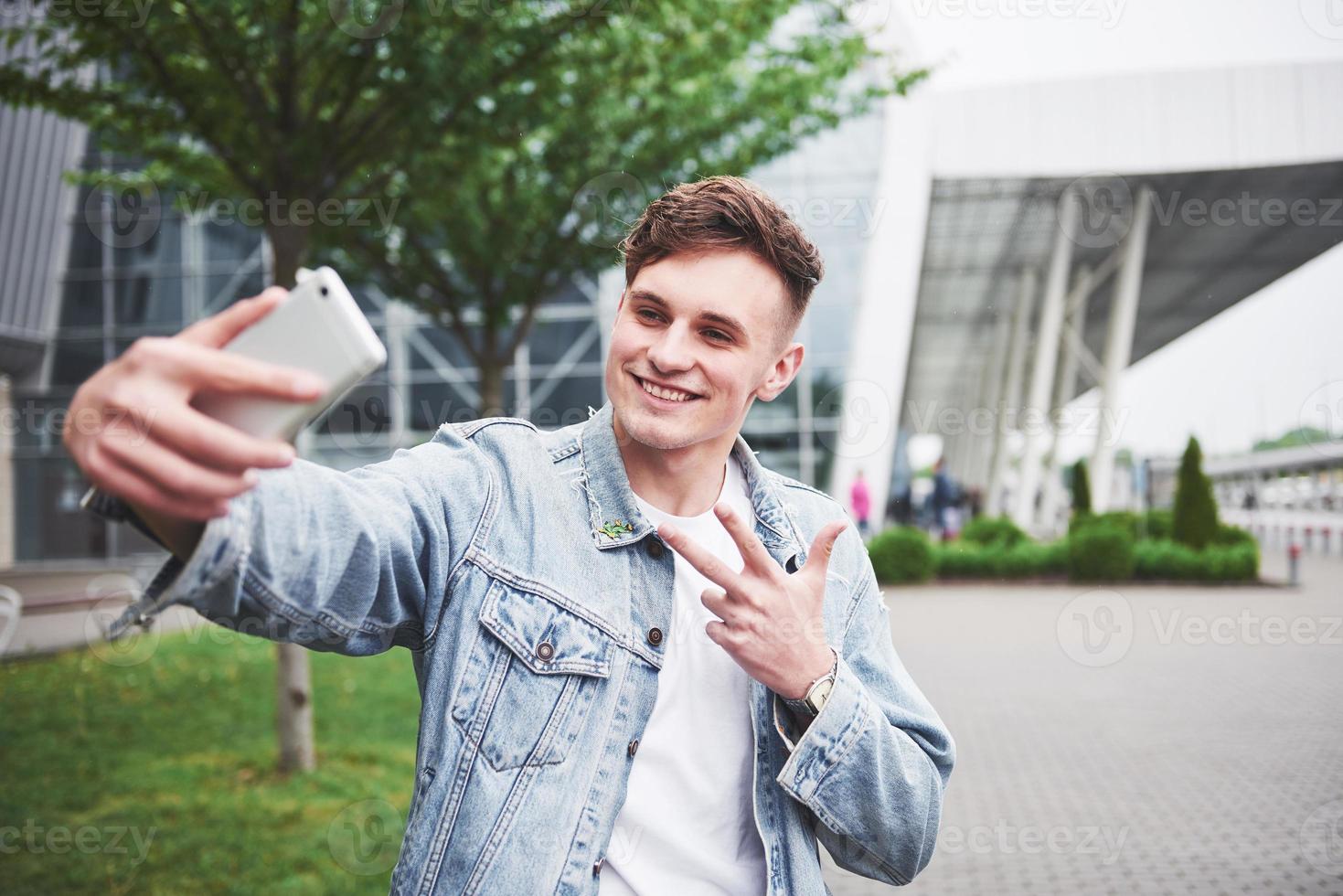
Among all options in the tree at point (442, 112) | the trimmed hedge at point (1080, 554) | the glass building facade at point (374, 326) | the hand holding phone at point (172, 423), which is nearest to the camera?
the hand holding phone at point (172, 423)

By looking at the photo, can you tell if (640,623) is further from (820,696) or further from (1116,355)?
(1116,355)

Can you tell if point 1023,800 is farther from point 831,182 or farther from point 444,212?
point 831,182

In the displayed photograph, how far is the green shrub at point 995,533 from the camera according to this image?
16.6 meters

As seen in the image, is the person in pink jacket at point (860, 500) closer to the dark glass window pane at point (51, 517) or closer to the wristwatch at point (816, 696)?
→ the wristwatch at point (816, 696)

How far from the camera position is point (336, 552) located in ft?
4.22

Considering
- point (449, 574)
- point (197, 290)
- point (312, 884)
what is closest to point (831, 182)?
point (197, 290)

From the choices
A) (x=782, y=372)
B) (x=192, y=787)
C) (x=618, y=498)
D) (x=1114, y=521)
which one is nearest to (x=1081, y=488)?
(x=1114, y=521)

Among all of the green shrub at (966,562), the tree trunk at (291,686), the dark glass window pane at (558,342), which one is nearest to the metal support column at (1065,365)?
the green shrub at (966,562)

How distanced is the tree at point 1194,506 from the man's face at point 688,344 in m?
14.8

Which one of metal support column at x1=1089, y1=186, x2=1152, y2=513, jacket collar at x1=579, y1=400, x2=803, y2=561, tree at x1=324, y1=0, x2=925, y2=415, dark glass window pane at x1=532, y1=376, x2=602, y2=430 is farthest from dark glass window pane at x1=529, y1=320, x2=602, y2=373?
jacket collar at x1=579, y1=400, x2=803, y2=561

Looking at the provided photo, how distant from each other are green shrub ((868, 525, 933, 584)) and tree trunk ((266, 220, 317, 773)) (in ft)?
36.9

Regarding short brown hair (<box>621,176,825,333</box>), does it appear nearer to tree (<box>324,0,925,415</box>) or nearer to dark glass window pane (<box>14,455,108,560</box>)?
tree (<box>324,0,925,415</box>)

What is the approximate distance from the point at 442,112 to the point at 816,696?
4.85 meters

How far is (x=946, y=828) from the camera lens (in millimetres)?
5031
